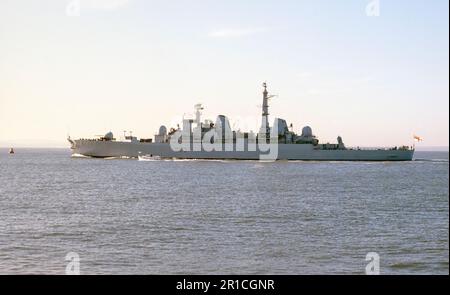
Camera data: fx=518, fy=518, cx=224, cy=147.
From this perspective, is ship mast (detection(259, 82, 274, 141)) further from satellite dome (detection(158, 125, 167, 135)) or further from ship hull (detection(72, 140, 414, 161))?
satellite dome (detection(158, 125, 167, 135))

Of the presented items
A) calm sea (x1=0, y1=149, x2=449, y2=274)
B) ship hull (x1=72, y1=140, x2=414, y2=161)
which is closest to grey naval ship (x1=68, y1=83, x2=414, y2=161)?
ship hull (x1=72, y1=140, x2=414, y2=161)

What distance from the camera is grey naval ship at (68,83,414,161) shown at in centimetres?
10112

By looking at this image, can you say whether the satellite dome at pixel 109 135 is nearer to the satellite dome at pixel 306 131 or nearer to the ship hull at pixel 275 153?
the ship hull at pixel 275 153

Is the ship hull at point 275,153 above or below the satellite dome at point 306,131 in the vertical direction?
below

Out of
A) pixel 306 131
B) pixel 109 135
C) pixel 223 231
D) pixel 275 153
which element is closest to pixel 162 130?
pixel 109 135

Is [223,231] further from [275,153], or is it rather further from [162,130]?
[162,130]

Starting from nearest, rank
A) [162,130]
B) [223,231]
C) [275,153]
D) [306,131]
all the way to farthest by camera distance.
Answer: [223,231] → [275,153] → [306,131] → [162,130]

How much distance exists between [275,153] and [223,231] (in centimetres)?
7633

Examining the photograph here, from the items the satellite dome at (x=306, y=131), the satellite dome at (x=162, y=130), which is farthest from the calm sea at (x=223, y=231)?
the satellite dome at (x=162, y=130)

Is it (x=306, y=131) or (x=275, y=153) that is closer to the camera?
(x=275, y=153)

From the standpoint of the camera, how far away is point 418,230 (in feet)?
87.8

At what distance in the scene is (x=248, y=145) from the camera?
10169cm

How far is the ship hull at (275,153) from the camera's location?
101062 millimetres
